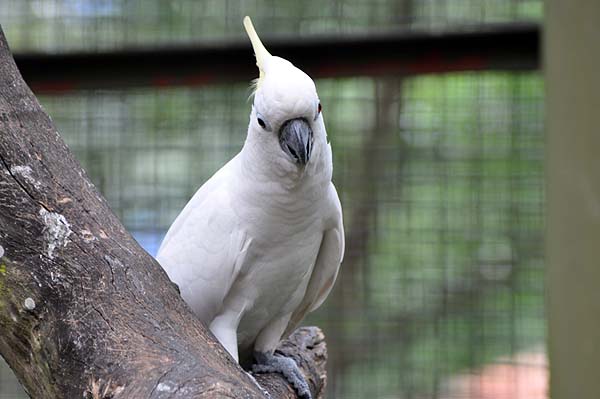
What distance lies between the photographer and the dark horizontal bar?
76.9 inches

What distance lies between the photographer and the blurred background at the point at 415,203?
7.44 feet

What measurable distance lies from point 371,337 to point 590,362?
585mm

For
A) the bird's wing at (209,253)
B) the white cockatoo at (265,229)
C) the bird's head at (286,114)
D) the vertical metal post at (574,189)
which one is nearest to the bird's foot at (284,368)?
the white cockatoo at (265,229)

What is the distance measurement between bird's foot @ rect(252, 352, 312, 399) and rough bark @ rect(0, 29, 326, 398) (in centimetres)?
49

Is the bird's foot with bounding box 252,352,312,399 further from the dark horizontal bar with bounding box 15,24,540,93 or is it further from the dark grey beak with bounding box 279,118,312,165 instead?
the dark horizontal bar with bounding box 15,24,540,93

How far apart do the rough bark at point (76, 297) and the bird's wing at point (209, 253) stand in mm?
366

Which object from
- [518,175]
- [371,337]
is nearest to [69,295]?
[371,337]

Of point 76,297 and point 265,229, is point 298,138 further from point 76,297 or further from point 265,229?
point 76,297

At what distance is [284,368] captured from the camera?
1.59 metres

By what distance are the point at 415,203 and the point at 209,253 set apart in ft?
2.95

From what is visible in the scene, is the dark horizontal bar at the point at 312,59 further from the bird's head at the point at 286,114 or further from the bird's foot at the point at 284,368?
the bird's foot at the point at 284,368

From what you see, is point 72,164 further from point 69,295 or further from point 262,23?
point 262,23

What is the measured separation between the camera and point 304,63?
6.56 ft

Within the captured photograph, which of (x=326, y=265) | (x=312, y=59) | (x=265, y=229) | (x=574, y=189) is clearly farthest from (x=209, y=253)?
(x=574, y=189)
